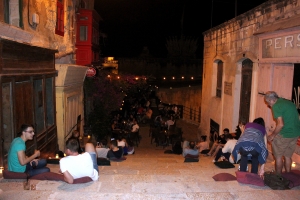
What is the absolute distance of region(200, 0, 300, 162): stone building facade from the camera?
291 inches

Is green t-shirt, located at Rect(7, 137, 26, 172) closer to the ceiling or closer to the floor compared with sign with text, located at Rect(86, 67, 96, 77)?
closer to the floor

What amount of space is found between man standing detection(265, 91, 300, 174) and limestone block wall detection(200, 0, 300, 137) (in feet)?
10.2

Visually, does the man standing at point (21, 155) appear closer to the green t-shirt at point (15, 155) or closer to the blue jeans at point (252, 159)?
the green t-shirt at point (15, 155)

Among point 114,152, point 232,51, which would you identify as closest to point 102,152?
point 114,152

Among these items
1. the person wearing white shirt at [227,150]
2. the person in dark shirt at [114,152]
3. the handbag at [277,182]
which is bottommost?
the person in dark shirt at [114,152]

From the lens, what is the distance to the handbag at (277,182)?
493 centimetres

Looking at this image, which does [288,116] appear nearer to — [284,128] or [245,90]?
[284,128]

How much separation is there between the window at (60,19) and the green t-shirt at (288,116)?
7.84 meters

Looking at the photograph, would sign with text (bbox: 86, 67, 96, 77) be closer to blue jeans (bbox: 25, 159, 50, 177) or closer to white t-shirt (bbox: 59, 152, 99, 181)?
blue jeans (bbox: 25, 159, 50, 177)

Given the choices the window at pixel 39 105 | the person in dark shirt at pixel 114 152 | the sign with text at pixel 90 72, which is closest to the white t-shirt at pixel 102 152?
the person in dark shirt at pixel 114 152

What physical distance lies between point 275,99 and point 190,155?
3.98 meters

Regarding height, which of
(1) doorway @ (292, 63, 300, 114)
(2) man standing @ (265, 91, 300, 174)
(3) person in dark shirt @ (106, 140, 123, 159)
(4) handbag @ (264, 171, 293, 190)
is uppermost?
(1) doorway @ (292, 63, 300, 114)

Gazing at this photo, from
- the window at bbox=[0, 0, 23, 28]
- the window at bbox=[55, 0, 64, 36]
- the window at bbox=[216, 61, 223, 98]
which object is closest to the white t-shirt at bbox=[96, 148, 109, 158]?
the window at bbox=[0, 0, 23, 28]

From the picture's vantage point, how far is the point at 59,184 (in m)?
5.06
